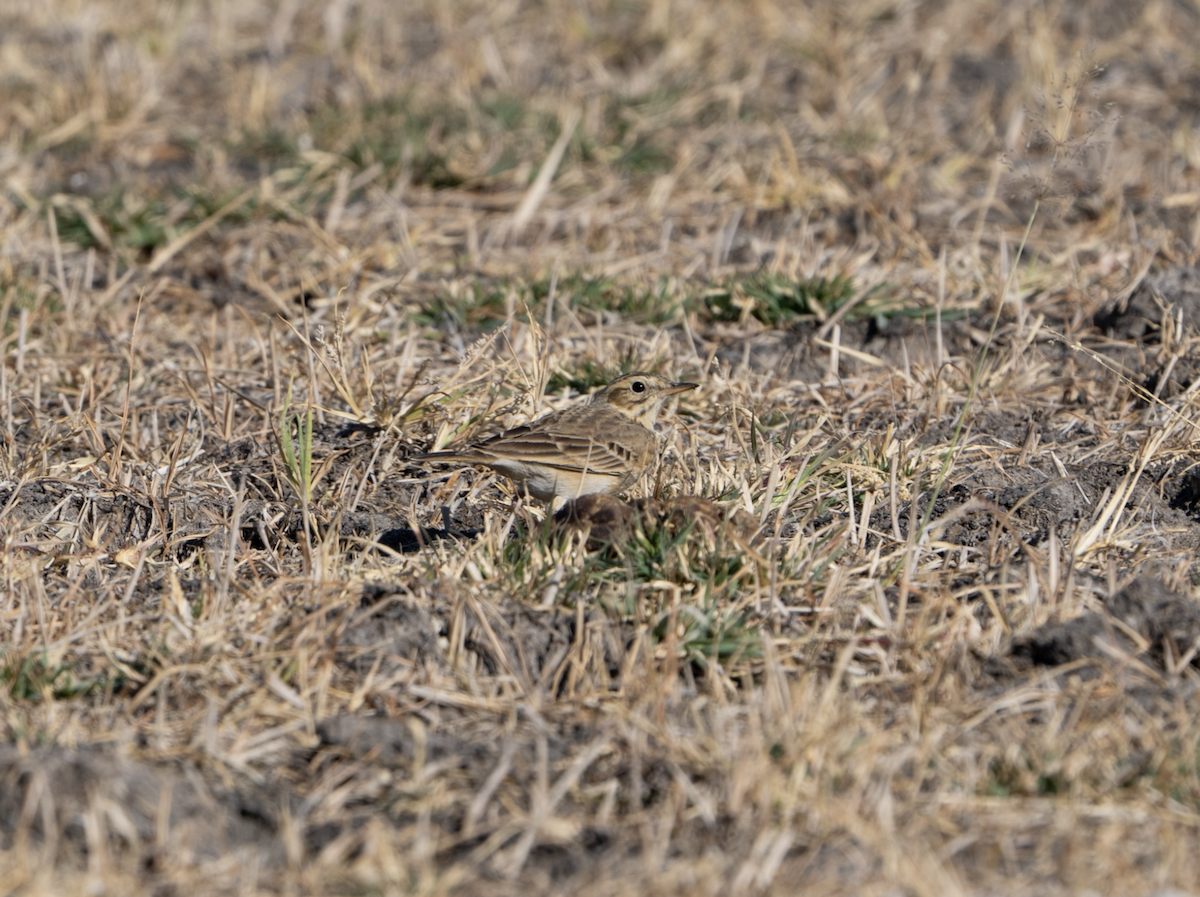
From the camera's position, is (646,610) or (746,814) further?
(646,610)

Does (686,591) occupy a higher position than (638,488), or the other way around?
(686,591)

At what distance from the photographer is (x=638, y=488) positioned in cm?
575

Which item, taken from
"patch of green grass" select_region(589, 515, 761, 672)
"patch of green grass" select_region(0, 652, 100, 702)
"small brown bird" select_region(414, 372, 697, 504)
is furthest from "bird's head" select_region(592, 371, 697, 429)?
"patch of green grass" select_region(0, 652, 100, 702)

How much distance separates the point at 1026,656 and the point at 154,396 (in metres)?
4.08

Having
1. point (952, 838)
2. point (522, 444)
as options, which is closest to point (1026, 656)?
point (952, 838)

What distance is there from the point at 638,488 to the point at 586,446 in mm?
367

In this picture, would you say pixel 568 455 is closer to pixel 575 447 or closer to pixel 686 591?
pixel 575 447

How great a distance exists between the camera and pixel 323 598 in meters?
4.62

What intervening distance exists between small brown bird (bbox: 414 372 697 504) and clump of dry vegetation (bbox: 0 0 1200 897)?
0.57 feet

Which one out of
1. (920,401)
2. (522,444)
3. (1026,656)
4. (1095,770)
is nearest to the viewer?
(1095,770)

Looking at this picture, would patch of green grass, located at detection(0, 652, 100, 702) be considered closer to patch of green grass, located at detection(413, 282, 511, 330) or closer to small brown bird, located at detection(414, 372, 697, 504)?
small brown bird, located at detection(414, 372, 697, 504)

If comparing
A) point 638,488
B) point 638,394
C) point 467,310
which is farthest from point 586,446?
point 467,310

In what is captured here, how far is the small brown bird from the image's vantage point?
534 centimetres

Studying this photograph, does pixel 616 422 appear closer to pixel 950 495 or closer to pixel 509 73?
pixel 950 495
